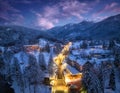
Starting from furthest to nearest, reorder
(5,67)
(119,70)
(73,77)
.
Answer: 1. (5,67)
2. (119,70)
3. (73,77)

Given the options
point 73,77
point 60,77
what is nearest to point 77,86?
point 73,77

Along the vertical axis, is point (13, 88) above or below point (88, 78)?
below

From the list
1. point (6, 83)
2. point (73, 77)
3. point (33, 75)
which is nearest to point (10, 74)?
point (6, 83)

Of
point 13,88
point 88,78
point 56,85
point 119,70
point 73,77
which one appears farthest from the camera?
point 119,70

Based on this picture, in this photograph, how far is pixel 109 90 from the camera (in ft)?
228

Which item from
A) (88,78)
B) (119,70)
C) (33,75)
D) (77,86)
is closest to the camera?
(88,78)

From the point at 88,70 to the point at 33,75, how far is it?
26341 millimetres

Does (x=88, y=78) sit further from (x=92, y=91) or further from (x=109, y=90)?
(x=109, y=90)

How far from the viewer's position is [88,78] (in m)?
46.8

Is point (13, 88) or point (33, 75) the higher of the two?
point (33, 75)

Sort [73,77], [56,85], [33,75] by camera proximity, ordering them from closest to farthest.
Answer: [56,85] → [73,77] → [33,75]

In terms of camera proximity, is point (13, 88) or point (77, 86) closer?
point (77, 86)

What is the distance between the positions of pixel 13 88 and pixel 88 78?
3904 centimetres

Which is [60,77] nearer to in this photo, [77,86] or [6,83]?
[77,86]
